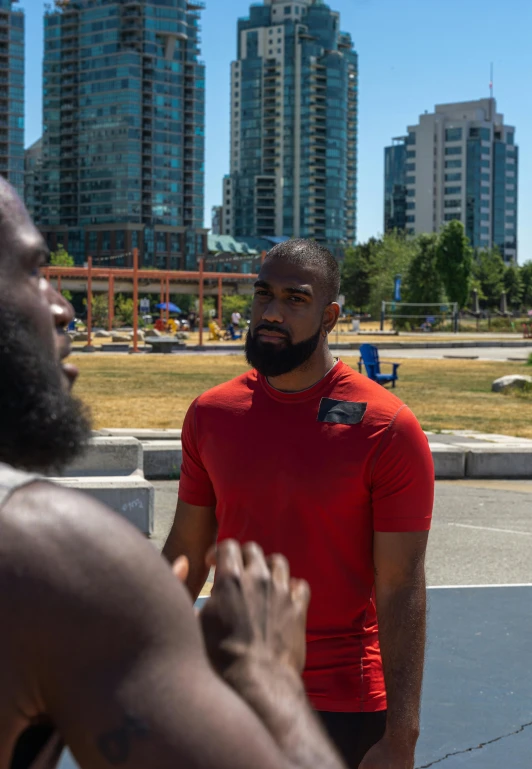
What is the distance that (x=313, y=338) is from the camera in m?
3.49

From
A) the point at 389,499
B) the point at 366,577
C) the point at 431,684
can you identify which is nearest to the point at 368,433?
the point at 389,499

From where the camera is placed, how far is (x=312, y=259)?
355 centimetres

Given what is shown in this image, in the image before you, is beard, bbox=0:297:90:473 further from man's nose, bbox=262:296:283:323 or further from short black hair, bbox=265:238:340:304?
short black hair, bbox=265:238:340:304

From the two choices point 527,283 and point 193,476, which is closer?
point 193,476

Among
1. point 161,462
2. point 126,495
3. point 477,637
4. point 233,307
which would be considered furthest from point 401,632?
point 233,307

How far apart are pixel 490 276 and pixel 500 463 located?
4622 inches

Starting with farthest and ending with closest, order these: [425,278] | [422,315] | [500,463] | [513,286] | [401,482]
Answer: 1. [513,286]
2. [425,278]
3. [422,315]
4. [500,463]
5. [401,482]

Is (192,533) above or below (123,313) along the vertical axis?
below

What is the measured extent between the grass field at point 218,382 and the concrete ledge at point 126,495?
1.92m

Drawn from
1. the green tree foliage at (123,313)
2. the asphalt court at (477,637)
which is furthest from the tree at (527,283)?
the asphalt court at (477,637)

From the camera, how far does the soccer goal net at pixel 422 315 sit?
7588 cm

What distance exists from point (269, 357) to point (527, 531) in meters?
6.92

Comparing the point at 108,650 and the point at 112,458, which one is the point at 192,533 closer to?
the point at 108,650

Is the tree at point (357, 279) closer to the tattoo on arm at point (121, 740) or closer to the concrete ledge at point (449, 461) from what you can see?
the concrete ledge at point (449, 461)
